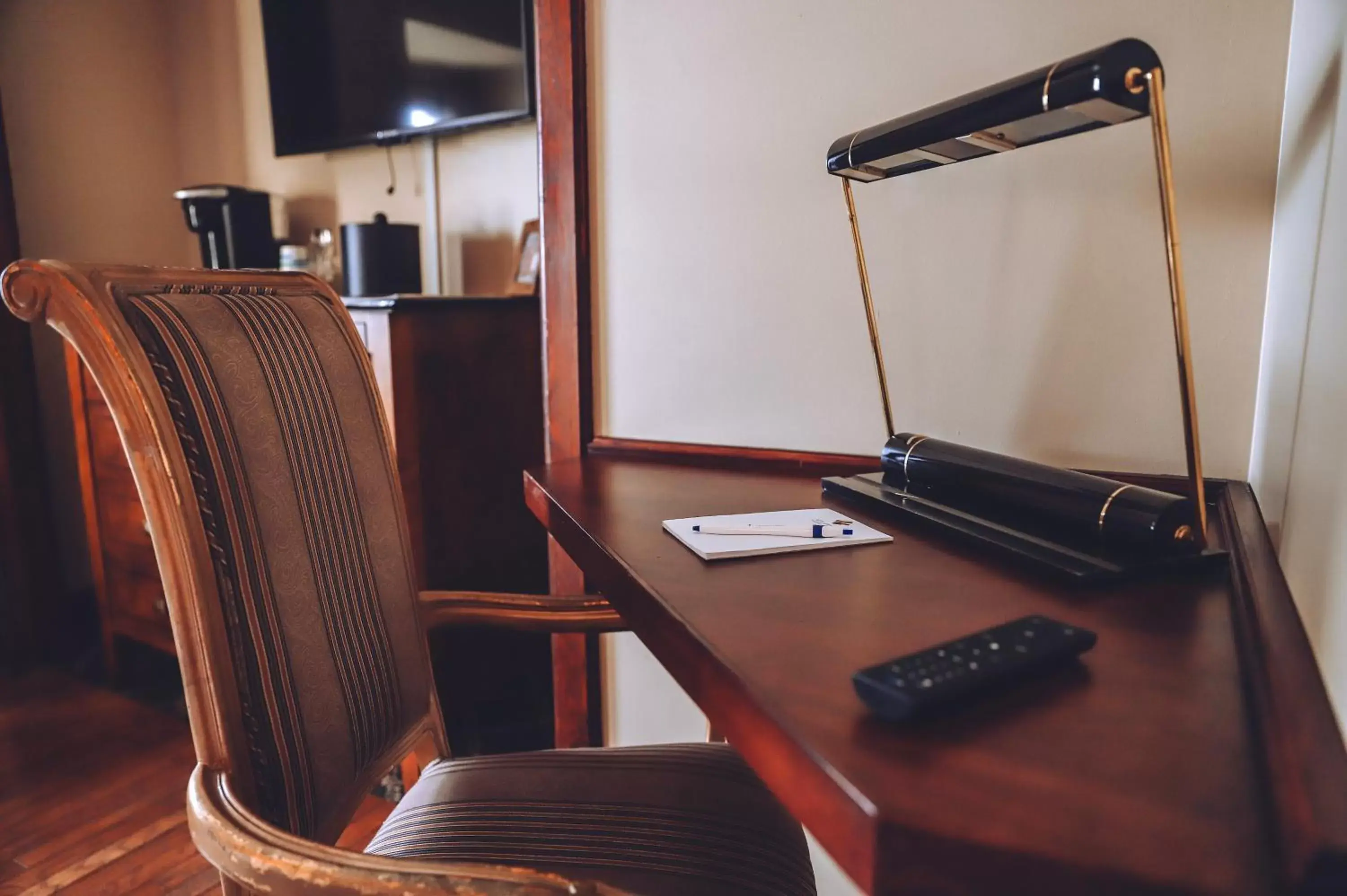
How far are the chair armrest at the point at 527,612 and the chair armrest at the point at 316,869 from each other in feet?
1.27

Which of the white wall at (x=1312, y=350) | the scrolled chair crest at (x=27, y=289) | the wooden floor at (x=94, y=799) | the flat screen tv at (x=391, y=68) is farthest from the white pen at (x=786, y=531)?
the flat screen tv at (x=391, y=68)

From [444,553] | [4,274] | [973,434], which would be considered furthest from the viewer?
[444,553]

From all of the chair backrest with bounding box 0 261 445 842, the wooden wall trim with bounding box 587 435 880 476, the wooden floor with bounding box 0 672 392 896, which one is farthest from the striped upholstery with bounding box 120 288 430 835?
the wooden floor with bounding box 0 672 392 896

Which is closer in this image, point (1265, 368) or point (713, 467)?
point (1265, 368)

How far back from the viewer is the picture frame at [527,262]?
207cm

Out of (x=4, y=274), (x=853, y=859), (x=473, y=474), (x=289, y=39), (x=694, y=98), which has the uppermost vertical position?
(x=289, y=39)

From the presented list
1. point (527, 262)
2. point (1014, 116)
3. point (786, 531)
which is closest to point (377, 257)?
point (527, 262)

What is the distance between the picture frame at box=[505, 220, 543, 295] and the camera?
207cm

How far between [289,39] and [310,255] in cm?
65

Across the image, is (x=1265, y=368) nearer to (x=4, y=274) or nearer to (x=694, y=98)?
(x=694, y=98)

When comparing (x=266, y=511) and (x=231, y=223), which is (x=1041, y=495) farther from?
(x=231, y=223)

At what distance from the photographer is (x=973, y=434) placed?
42.8 inches

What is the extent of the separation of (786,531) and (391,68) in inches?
80.4

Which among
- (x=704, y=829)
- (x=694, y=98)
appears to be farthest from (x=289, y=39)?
(x=704, y=829)
